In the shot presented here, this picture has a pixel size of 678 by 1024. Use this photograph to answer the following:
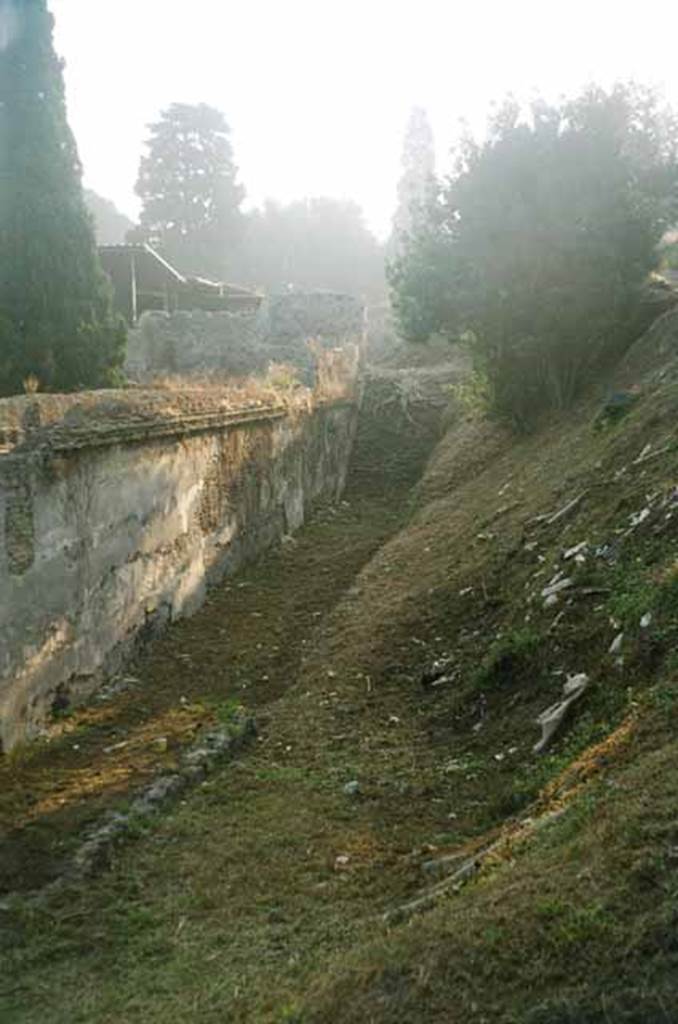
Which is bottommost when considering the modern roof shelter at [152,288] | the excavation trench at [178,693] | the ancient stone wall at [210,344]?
the excavation trench at [178,693]

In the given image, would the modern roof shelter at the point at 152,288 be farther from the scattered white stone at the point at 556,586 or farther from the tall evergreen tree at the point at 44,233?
the scattered white stone at the point at 556,586

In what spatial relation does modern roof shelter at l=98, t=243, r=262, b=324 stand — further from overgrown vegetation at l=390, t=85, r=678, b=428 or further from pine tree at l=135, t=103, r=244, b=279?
pine tree at l=135, t=103, r=244, b=279

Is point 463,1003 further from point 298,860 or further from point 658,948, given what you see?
point 298,860

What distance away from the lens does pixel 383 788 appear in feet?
21.9

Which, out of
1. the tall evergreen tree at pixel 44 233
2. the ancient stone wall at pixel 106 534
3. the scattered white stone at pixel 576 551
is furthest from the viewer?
the tall evergreen tree at pixel 44 233

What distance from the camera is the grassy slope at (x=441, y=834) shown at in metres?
3.51

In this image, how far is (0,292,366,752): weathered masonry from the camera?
318 inches

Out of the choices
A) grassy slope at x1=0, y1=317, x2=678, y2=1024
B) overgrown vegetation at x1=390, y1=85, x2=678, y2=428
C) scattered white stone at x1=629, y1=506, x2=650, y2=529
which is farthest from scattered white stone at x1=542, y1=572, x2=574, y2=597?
overgrown vegetation at x1=390, y1=85, x2=678, y2=428

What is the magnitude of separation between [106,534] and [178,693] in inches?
70.4

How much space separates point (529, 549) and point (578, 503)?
33.0 inches

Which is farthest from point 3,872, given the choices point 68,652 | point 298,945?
point 68,652

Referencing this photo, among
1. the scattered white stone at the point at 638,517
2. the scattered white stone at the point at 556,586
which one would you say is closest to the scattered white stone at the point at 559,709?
the scattered white stone at the point at 556,586

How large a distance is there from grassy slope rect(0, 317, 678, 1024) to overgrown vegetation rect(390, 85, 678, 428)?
543 cm

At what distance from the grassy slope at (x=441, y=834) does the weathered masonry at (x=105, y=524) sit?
6.50 feet
